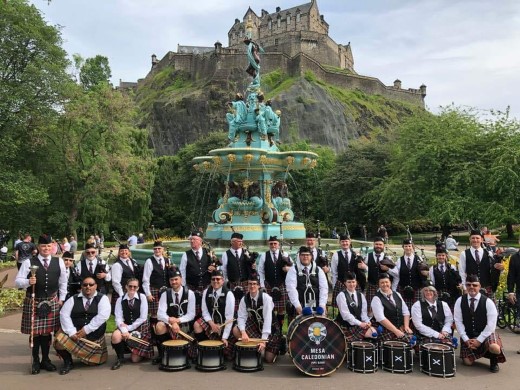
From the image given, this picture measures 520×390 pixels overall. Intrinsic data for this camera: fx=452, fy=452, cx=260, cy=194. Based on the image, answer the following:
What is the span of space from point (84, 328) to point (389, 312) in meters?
4.98

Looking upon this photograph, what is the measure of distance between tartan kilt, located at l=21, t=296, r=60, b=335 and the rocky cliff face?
68582 mm

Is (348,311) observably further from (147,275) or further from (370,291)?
(147,275)

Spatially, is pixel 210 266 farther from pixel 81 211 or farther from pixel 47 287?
pixel 81 211

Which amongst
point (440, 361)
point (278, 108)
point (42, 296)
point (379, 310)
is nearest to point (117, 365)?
point (42, 296)

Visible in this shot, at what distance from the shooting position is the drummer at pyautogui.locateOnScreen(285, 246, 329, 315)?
7.98 m

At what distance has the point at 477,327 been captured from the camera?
7.29 meters

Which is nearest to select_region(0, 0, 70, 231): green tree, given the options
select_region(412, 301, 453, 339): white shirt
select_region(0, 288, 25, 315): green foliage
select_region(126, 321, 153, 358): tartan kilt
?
select_region(0, 288, 25, 315): green foliage

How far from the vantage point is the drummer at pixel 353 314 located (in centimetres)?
747

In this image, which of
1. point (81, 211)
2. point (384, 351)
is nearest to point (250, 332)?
point (384, 351)

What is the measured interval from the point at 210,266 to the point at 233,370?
2.07 m

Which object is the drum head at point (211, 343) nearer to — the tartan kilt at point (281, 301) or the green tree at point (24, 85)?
the tartan kilt at point (281, 301)

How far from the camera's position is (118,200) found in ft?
120

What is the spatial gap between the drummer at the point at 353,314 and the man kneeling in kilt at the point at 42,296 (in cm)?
474

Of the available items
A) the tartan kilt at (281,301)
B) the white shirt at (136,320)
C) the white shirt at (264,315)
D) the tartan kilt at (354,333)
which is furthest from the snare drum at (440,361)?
the white shirt at (136,320)
